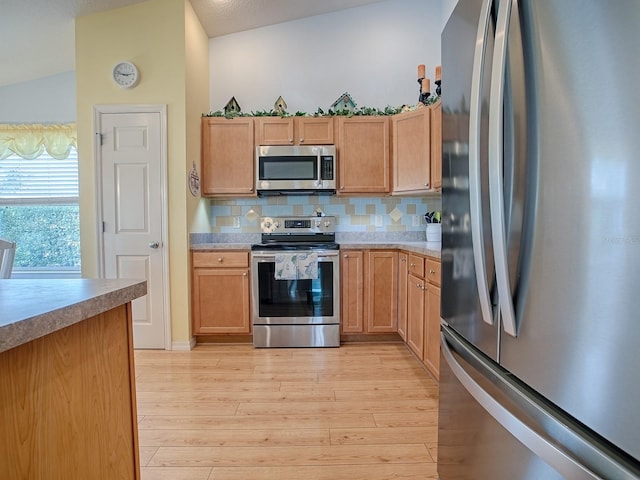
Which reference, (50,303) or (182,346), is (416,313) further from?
(50,303)

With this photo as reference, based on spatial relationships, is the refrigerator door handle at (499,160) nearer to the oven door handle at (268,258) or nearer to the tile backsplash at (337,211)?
the oven door handle at (268,258)

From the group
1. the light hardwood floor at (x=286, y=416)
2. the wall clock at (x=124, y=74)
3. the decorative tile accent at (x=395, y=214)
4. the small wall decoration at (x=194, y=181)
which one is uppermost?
the wall clock at (x=124, y=74)

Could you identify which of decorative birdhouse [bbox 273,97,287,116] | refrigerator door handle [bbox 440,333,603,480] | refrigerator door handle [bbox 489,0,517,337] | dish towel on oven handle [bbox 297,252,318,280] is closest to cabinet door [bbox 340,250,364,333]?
dish towel on oven handle [bbox 297,252,318,280]

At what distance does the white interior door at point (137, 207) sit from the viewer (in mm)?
2906

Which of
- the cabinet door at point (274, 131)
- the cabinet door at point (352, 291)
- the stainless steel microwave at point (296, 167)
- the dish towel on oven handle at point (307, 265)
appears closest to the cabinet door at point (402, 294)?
the cabinet door at point (352, 291)

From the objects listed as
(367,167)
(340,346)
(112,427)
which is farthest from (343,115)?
(112,427)

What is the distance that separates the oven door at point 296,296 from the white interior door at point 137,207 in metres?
0.78

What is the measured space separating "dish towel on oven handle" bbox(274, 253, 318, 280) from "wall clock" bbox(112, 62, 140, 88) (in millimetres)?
1875

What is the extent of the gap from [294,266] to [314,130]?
1280 mm

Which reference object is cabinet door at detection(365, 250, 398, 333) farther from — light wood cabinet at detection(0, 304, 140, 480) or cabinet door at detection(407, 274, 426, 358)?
light wood cabinet at detection(0, 304, 140, 480)

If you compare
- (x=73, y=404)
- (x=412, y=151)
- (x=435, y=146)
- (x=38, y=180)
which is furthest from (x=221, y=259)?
(x=38, y=180)

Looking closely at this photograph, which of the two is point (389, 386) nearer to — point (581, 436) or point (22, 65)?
point (581, 436)

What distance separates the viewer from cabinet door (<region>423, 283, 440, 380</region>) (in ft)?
7.02

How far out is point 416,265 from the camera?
101 inches
